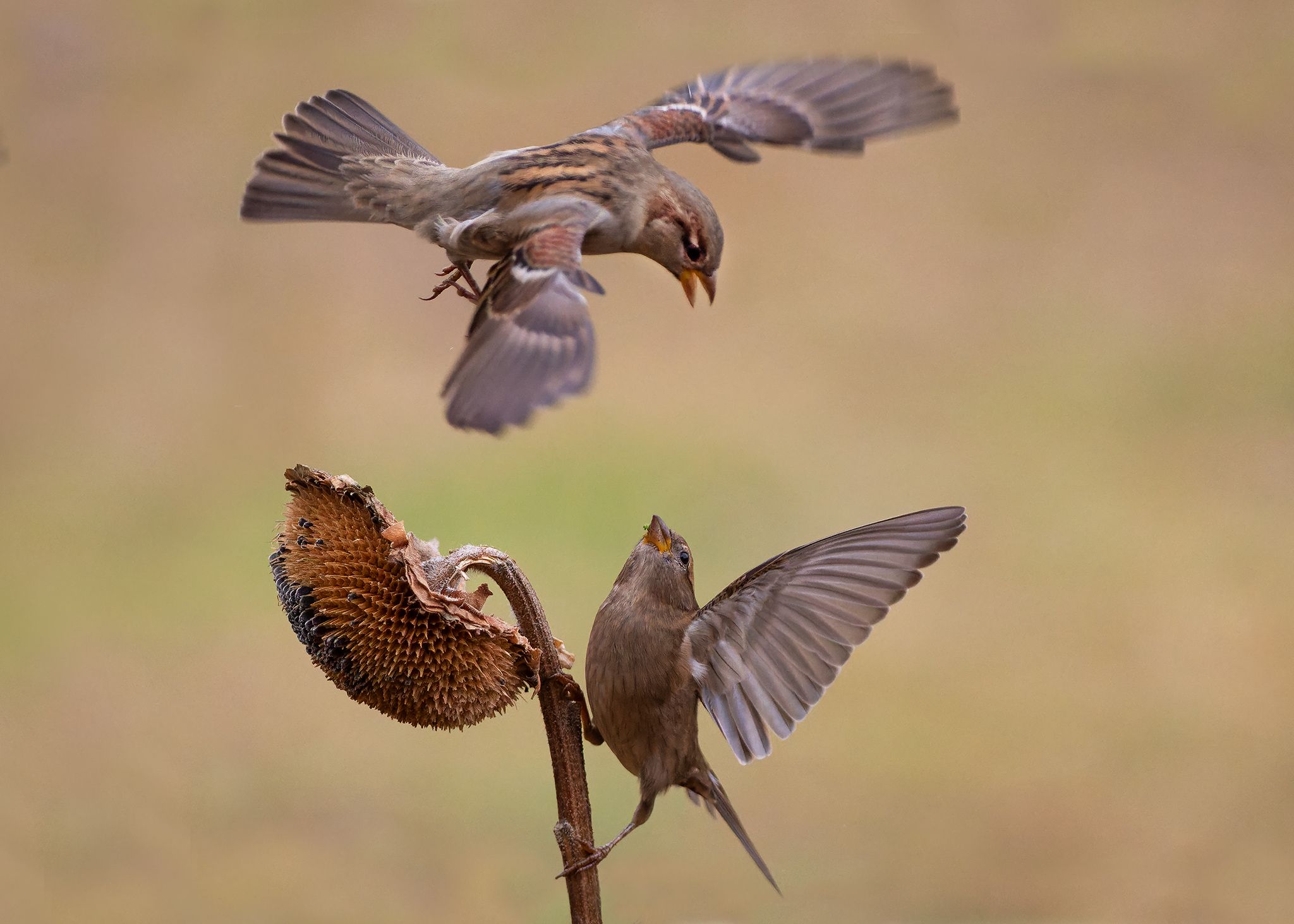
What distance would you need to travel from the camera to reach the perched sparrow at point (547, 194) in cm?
140

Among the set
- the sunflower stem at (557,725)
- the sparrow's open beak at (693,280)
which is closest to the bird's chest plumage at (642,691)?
the sunflower stem at (557,725)

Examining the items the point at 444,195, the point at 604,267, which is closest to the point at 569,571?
the point at 604,267

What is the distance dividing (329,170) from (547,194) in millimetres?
376

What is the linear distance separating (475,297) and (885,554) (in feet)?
2.12

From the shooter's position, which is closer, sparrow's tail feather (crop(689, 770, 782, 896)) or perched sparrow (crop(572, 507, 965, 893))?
perched sparrow (crop(572, 507, 965, 893))

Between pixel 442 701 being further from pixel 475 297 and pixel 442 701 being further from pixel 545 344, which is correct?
pixel 475 297

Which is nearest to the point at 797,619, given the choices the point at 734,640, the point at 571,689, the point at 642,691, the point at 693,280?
the point at 734,640

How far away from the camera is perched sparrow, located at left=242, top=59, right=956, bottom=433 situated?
1401mm

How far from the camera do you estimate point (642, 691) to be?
1.76 m

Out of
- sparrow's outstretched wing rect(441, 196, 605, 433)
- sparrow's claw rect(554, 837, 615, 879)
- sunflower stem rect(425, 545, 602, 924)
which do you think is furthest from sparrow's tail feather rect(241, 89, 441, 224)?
sparrow's claw rect(554, 837, 615, 879)

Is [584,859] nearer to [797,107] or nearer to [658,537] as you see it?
[658,537]

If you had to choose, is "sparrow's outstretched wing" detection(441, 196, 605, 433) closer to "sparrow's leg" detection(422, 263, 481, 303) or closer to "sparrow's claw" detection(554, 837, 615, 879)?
"sparrow's leg" detection(422, 263, 481, 303)

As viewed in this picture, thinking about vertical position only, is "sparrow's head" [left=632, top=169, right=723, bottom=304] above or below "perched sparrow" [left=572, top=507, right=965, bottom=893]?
Answer: above

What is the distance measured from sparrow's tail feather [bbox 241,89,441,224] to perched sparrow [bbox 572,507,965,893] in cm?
64
